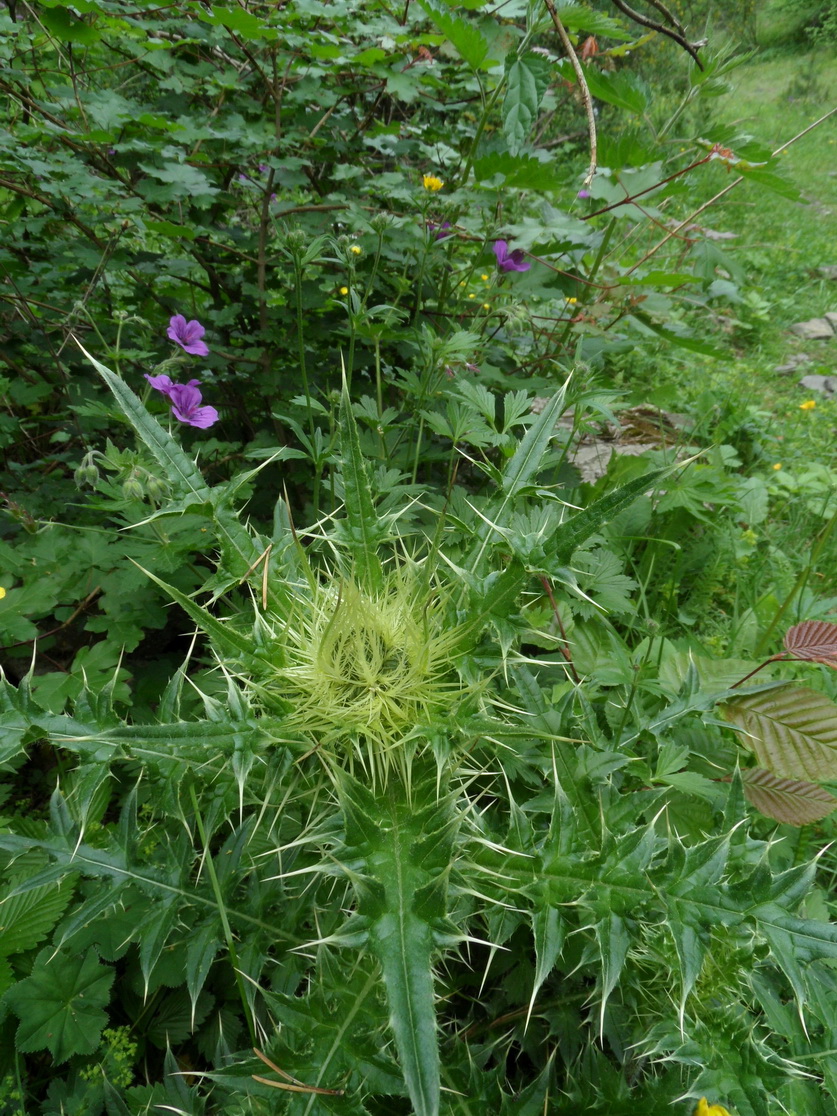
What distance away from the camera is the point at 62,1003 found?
1411mm

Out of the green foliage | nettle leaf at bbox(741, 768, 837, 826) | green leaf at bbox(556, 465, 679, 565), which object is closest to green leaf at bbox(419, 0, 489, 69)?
the green foliage

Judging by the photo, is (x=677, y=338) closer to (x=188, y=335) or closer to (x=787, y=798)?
(x=787, y=798)

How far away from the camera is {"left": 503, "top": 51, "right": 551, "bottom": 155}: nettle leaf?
1.74m

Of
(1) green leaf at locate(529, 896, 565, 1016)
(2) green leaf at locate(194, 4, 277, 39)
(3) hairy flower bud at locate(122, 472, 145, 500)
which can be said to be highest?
(2) green leaf at locate(194, 4, 277, 39)

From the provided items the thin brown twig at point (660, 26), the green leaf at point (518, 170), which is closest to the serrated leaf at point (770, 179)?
the thin brown twig at point (660, 26)

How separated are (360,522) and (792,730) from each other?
1.15 meters

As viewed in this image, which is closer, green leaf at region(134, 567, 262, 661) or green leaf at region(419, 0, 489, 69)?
green leaf at region(134, 567, 262, 661)

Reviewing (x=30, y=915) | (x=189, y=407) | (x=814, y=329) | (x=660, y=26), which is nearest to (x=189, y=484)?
(x=189, y=407)

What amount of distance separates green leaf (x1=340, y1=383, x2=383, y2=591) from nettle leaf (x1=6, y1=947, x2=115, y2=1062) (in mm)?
1020

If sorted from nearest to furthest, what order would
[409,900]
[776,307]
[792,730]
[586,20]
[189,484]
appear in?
[409,900]
[189,484]
[792,730]
[586,20]
[776,307]

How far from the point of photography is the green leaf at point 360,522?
1.28 m

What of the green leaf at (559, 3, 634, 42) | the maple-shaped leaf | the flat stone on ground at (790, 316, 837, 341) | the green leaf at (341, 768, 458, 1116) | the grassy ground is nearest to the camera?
the green leaf at (341, 768, 458, 1116)

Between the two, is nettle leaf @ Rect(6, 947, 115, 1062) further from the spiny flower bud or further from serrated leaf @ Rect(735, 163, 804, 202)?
serrated leaf @ Rect(735, 163, 804, 202)

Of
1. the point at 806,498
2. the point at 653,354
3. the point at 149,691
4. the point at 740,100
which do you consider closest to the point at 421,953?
the point at 149,691
